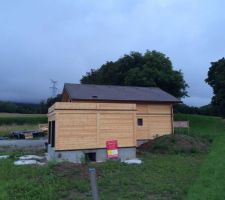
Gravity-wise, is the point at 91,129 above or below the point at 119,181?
above

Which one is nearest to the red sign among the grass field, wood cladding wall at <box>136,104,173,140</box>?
wood cladding wall at <box>136,104,173,140</box>

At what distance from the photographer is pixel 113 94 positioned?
968 inches

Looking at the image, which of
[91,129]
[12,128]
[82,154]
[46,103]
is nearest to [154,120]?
[91,129]

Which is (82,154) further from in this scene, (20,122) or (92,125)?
(20,122)

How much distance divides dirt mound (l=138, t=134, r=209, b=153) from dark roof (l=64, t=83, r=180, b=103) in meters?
3.89

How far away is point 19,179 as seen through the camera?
11.1 m

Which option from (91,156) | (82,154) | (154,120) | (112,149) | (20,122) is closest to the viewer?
(82,154)

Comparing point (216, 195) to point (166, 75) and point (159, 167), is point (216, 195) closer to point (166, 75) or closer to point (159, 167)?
point (159, 167)

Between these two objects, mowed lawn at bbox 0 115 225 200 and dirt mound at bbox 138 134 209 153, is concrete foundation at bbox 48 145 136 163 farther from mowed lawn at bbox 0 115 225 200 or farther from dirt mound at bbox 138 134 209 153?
dirt mound at bbox 138 134 209 153

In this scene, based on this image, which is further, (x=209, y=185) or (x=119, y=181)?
(x=119, y=181)

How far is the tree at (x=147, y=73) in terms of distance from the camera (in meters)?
49.3

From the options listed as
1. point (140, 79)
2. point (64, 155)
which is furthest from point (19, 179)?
point (140, 79)

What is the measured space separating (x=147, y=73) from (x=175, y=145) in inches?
1188

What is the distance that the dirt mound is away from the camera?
19.7 metres
